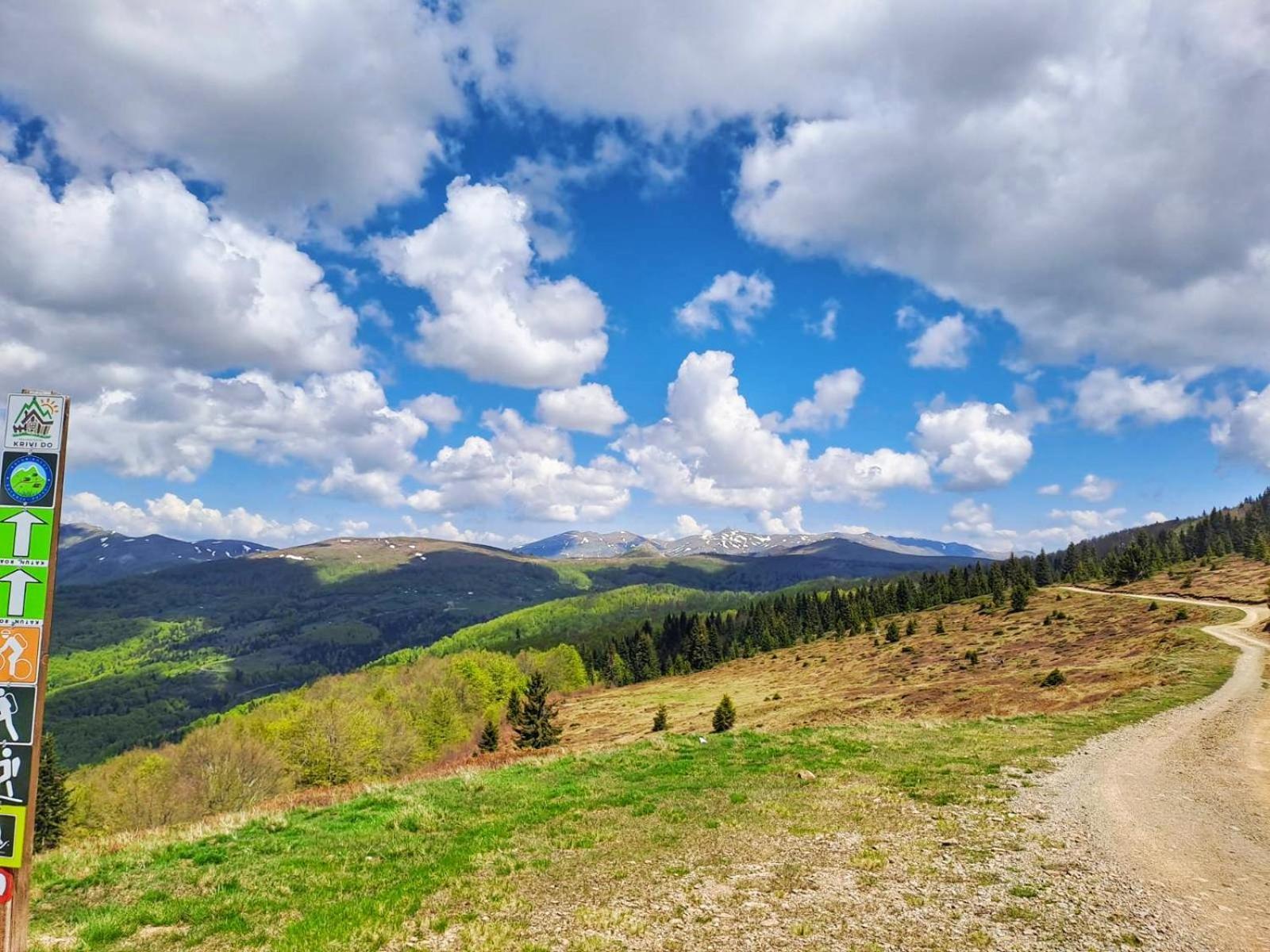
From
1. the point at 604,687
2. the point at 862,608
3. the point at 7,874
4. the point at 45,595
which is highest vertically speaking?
the point at 45,595

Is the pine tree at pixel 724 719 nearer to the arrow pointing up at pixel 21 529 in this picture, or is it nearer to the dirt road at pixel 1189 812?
the dirt road at pixel 1189 812

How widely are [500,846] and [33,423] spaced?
1424 cm

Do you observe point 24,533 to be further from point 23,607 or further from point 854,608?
point 854,608

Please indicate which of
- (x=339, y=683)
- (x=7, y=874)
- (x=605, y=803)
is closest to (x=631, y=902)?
(x=605, y=803)

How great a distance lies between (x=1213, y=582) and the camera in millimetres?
106875

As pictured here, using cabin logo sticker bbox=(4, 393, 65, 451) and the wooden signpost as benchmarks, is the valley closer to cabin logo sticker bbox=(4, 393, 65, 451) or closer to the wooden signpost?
the wooden signpost

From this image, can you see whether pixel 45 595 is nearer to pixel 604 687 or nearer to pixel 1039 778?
pixel 1039 778

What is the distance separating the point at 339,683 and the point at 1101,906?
512 ft

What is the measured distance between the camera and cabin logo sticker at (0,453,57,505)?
860 centimetres

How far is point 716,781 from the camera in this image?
76.0 ft

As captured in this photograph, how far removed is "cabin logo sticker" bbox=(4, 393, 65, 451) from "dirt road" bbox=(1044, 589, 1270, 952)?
19.8 metres

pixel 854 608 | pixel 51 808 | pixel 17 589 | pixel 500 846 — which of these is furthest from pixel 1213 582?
pixel 51 808

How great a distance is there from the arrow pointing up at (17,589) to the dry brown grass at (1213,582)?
123 meters

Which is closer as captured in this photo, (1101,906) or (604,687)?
(1101,906)
